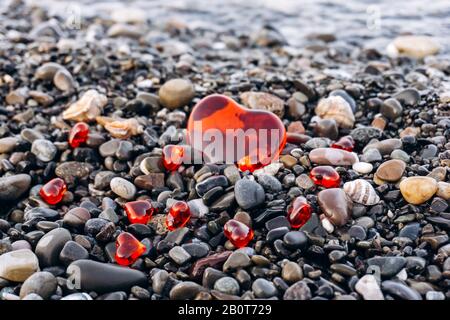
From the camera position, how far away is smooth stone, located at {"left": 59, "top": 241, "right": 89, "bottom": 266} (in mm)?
2963

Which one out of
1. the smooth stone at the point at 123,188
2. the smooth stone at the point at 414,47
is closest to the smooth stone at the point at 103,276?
the smooth stone at the point at 123,188

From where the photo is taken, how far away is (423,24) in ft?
23.0

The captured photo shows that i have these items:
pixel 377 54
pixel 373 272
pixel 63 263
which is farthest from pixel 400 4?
pixel 63 263

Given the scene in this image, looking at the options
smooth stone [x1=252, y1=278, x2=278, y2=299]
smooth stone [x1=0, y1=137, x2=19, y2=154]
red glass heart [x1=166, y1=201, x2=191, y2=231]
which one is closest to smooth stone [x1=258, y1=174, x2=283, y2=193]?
red glass heart [x1=166, y1=201, x2=191, y2=231]

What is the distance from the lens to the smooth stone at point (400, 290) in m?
2.63

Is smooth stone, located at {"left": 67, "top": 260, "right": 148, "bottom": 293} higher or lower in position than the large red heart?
lower

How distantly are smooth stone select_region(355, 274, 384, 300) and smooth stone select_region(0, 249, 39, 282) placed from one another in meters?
1.69

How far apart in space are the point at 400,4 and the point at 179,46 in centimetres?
344

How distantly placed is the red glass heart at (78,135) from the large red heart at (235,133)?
77cm

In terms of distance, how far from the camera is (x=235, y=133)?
369 cm

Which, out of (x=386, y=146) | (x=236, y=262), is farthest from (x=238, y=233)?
(x=386, y=146)

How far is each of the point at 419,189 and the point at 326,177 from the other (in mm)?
540

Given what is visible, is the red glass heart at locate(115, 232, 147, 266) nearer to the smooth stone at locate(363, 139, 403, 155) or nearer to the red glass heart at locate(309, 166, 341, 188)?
the red glass heart at locate(309, 166, 341, 188)

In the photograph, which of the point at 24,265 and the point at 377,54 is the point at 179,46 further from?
the point at 24,265
